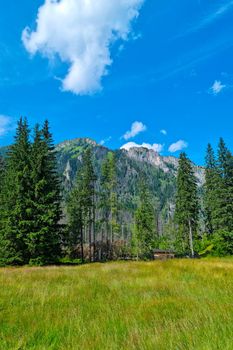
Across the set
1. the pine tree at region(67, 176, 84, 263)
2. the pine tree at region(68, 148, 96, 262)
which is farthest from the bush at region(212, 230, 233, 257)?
the pine tree at region(67, 176, 84, 263)

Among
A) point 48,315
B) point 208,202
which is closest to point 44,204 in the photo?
point 48,315

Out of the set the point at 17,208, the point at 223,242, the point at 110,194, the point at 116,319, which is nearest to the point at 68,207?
the point at 110,194

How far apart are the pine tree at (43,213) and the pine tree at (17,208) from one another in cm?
67

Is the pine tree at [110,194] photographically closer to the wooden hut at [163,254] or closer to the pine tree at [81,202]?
the pine tree at [81,202]

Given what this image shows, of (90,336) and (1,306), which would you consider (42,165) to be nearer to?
(1,306)

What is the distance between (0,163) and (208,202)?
123ft

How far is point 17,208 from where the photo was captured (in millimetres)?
29703

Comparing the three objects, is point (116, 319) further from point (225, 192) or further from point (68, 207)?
point (68, 207)

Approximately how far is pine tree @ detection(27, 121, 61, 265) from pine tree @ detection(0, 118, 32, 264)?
67 cm

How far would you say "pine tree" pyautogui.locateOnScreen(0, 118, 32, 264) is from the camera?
95.9 feet

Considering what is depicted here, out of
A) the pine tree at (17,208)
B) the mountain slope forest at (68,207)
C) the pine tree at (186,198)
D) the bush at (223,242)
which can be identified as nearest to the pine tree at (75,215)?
the mountain slope forest at (68,207)

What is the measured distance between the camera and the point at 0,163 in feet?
158

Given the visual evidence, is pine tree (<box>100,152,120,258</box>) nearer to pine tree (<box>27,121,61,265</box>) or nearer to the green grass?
pine tree (<box>27,121,61,265</box>)

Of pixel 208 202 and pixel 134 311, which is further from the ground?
pixel 208 202
